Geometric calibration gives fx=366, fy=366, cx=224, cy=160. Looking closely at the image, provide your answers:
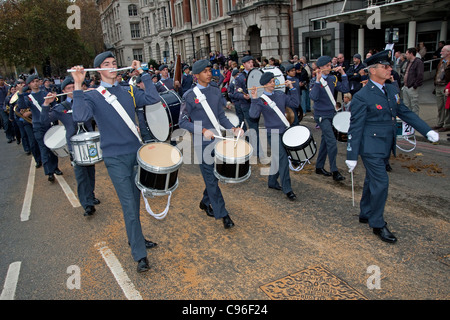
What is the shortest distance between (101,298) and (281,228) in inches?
94.3

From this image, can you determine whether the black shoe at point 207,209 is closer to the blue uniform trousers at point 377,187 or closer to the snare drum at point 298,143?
the snare drum at point 298,143

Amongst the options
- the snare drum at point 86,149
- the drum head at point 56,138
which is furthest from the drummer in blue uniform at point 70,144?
the snare drum at point 86,149

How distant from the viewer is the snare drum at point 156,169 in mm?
3982

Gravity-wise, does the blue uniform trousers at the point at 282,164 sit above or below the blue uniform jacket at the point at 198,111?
below

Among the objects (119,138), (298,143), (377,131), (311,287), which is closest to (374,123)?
(377,131)

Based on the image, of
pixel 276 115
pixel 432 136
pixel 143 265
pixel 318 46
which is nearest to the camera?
pixel 143 265

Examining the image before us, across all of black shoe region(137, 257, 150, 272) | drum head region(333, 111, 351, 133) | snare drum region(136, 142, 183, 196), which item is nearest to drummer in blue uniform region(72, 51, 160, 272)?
black shoe region(137, 257, 150, 272)

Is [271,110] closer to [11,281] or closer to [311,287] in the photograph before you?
[311,287]

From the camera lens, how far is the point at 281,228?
16.1 ft

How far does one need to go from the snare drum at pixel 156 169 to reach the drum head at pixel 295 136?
7.40ft

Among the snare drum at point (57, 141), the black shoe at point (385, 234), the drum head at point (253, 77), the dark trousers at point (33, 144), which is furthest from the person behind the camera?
the dark trousers at point (33, 144)

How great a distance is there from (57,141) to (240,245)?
4.62m

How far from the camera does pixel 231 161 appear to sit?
4523 mm

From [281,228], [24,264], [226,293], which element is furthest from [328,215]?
[24,264]
